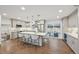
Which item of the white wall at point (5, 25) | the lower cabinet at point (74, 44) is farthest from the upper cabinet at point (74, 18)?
the white wall at point (5, 25)

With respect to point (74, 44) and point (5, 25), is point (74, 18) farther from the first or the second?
point (5, 25)

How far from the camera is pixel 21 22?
233 cm

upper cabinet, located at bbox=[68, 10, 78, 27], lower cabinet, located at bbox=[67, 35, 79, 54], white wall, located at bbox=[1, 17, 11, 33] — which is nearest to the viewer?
white wall, located at bbox=[1, 17, 11, 33]

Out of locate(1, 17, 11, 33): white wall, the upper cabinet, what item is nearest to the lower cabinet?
the upper cabinet

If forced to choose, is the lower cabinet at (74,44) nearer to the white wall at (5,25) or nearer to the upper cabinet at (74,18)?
the upper cabinet at (74,18)

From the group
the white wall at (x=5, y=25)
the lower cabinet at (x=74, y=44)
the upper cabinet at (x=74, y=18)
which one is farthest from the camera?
the upper cabinet at (x=74, y=18)

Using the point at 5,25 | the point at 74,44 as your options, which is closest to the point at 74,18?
the point at 74,44

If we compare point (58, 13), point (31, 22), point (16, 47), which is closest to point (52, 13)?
point (58, 13)

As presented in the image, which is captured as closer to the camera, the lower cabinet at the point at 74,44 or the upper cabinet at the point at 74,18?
the lower cabinet at the point at 74,44

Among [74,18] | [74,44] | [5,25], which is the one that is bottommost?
[74,44]

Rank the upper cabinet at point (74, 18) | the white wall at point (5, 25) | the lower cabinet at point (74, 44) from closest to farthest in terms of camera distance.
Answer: the white wall at point (5, 25)
the lower cabinet at point (74, 44)
the upper cabinet at point (74, 18)

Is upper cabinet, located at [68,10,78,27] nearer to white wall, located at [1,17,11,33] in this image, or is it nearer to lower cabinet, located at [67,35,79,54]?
lower cabinet, located at [67,35,79,54]
